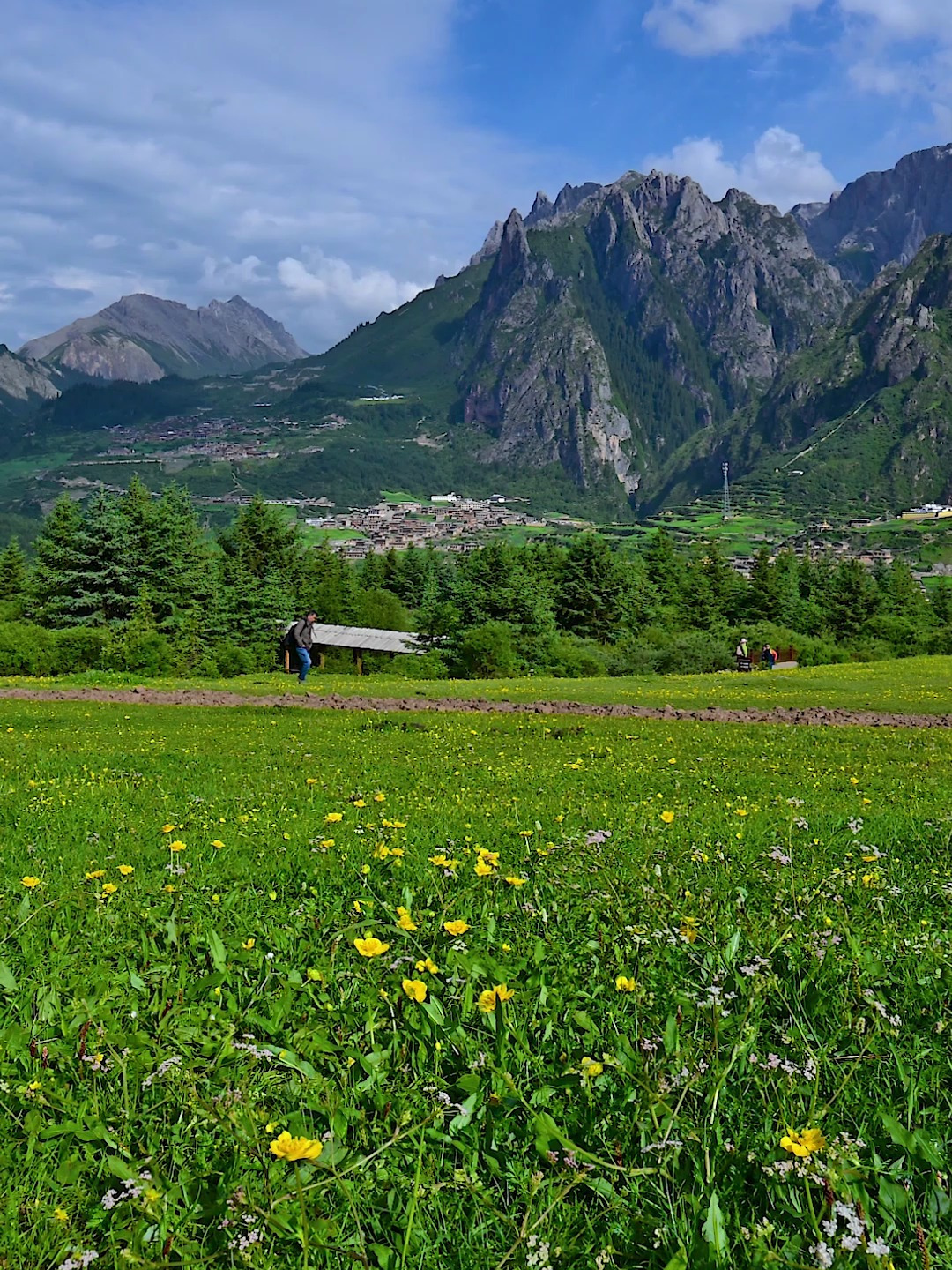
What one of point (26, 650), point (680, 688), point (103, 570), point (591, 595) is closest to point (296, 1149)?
point (680, 688)

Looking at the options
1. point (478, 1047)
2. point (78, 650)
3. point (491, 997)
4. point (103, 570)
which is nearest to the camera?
point (478, 1047)

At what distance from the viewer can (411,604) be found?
92.9 metres

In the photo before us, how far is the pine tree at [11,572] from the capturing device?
68312 millimetres

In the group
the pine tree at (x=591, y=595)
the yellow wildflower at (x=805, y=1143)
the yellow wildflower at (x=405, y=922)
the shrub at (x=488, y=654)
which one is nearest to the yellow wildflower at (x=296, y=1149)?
the yellow wildflower at (x=805, y=1143)

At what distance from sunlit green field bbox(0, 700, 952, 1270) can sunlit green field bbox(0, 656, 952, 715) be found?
2024 cm

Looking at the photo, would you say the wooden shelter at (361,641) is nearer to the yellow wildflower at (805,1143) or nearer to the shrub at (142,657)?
the shrub at (142,657)

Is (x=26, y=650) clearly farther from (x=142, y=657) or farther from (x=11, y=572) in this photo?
(x=11, y=572)

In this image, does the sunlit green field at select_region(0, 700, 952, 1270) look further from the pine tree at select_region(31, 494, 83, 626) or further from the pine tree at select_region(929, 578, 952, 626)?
the pine tree at select_region(929, 578, 952, 626)

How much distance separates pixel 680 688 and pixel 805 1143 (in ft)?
95.1

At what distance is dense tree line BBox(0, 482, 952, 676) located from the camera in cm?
4600

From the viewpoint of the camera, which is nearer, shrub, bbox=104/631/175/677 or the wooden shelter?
shrub, bbox=104/631/175/677

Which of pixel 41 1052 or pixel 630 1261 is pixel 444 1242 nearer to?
pixel 630 1261

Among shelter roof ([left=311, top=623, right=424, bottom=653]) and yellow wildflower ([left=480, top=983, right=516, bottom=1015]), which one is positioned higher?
yellow wildflower ([left=480, top=983, right=516, bottom=1015])

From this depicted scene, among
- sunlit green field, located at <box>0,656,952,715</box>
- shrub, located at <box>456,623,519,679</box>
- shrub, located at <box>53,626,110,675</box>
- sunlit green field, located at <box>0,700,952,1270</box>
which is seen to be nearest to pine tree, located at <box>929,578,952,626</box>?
sunlit green field, located at <box>0,656,952,715</box>
